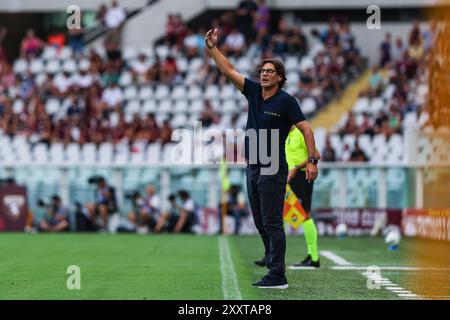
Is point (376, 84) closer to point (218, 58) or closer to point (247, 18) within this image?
point (247, 18)

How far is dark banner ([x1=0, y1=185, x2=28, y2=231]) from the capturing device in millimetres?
28562

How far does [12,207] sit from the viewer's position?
28.6 meters

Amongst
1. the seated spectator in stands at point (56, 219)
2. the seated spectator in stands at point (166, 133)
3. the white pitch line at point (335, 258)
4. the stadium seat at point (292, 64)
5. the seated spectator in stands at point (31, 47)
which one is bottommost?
the seated spectator in stands at point (56, 219)

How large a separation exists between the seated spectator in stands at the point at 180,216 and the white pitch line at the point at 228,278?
896 centimetres

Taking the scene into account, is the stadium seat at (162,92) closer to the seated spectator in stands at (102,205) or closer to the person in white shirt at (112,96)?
the person in white shirt at (112,96)

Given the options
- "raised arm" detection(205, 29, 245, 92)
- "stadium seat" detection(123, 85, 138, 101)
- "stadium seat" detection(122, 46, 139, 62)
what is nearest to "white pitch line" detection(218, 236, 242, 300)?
"raised arm" detection(205, 29, 245, 92)

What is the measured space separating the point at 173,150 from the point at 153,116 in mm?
2269

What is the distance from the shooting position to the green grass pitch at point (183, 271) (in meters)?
10.5

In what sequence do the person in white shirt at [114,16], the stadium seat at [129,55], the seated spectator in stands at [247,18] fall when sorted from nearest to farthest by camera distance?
the seated spectator in stands at [247,18] < the stadium seat at [129,55] < the person in white shirt at [114,16]

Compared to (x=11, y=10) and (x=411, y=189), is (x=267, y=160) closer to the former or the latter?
(x=411, y=189)

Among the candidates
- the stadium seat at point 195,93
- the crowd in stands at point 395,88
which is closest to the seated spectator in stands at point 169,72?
the stadium seat at point 195,93

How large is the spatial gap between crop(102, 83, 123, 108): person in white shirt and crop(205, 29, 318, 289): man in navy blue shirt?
21.6m

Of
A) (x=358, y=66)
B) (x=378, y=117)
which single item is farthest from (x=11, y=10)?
(x=378, y=117)

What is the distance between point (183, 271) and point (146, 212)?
14842 millimetres
